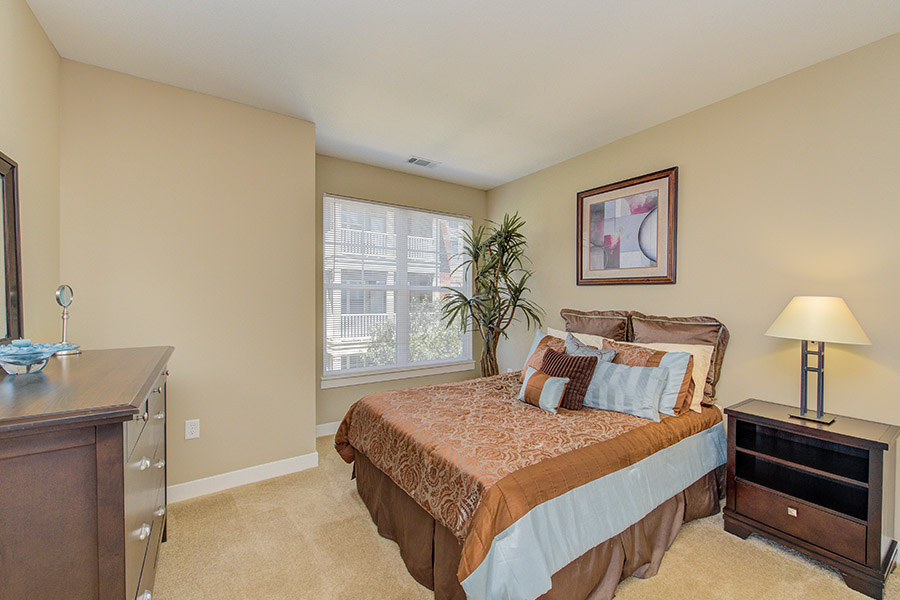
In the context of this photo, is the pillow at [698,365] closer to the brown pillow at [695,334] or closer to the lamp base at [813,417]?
the brown pillow at [695,334]

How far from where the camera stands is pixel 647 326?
9.51 feet

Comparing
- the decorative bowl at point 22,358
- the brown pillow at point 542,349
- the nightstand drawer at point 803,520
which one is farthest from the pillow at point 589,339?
the decorative bowl at point 22,358

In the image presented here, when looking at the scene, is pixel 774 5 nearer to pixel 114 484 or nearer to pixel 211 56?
pixel 211 56

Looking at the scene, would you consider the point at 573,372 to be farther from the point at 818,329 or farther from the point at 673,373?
the point at 818,329

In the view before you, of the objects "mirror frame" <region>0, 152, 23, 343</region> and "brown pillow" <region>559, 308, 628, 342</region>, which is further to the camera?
"brown pillow" <region>559, 308, 628, 342</region>

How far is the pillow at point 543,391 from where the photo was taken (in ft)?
7.39

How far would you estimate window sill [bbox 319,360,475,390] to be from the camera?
3.75 meters

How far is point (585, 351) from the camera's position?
2646 millimetres

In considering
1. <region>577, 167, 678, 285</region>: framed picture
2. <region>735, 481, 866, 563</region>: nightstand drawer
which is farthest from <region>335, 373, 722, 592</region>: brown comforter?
<region>577, 167, 678, 285</region>: framed picture

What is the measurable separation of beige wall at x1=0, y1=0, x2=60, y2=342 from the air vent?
2.45 m

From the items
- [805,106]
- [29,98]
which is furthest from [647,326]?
[29,98]

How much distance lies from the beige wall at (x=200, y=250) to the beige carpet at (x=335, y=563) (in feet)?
1.92

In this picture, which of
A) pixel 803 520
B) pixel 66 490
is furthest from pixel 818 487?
pixel 66 490

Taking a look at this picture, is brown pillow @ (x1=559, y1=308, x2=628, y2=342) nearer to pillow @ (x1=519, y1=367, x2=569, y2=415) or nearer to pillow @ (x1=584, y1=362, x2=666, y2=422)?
pillow @ (x1=584, y1=362, x2=666, y2=422)
